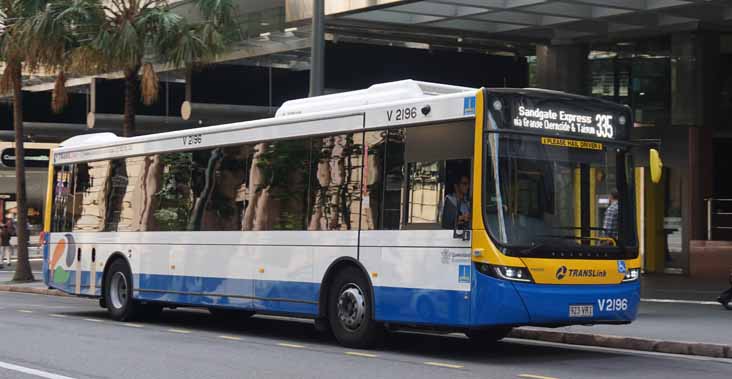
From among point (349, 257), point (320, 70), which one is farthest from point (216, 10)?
point (349, 257)

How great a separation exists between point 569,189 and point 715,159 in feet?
57.6

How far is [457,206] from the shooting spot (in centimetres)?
1344

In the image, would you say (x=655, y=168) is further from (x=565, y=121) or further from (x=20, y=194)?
(x=20, y=194)

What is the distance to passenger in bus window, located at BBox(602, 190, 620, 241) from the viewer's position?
45.8 feet

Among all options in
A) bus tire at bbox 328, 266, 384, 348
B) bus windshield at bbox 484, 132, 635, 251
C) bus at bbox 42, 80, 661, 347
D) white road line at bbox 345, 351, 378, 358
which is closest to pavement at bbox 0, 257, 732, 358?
bus at bbox 42, 80, 661, 347

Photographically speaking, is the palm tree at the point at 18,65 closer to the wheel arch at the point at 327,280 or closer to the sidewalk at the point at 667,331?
the sidewalk at the point at 667,331

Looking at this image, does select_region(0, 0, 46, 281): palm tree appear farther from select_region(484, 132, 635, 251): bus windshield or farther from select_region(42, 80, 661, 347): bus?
select_region(484, 132, 635, 251): bus windshield

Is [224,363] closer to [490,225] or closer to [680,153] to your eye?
[490,225]

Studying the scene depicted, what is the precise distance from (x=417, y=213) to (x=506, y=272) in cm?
148

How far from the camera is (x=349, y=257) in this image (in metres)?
15.1

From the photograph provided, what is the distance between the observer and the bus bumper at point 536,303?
13.1 meters

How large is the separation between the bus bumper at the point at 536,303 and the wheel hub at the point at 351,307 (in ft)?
6.71

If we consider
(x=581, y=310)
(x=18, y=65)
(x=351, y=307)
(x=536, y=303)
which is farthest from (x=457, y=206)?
(x=18, y=65)

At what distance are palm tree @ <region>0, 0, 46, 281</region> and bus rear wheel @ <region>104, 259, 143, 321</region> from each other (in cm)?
1104
